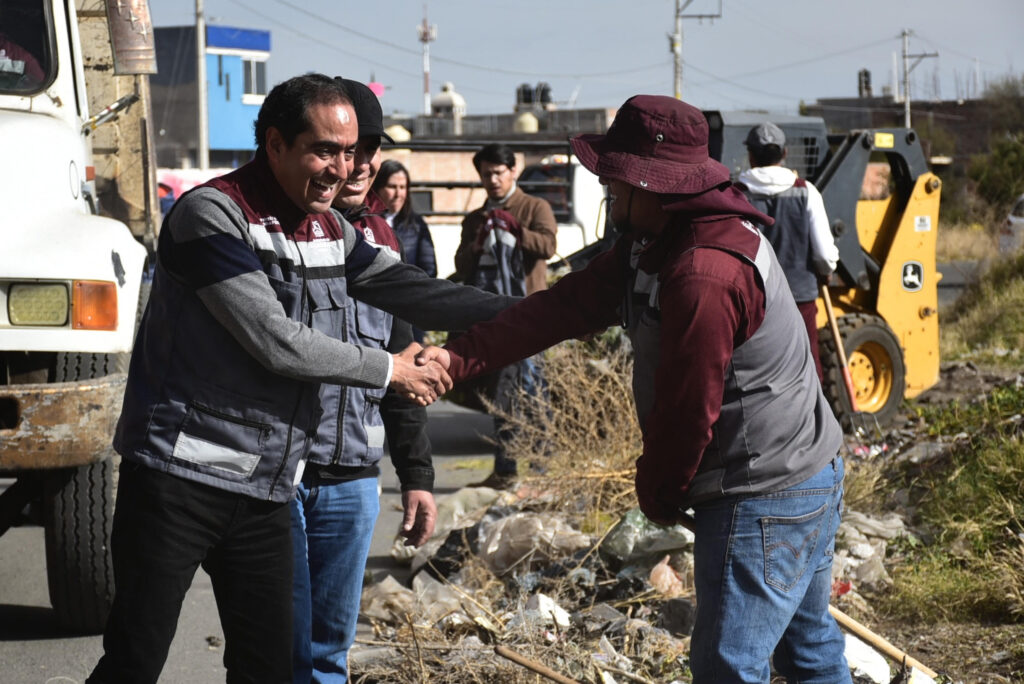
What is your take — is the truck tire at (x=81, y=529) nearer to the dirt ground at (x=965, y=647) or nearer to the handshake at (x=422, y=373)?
the handshake at (x=422, y=373)

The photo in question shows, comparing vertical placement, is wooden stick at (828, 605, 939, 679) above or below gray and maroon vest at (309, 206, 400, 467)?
below

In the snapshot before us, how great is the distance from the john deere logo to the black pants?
23.2ft

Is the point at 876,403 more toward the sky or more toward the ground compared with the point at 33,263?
more toward the ground

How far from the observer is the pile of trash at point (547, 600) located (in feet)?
13.6

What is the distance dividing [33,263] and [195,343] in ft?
5.93

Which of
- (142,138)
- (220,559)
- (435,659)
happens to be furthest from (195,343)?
(142,138)

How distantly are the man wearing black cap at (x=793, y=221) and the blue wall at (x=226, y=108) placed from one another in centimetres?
5158

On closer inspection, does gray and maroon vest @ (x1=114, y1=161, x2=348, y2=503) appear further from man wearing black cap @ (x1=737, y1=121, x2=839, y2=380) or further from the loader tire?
the loader tire

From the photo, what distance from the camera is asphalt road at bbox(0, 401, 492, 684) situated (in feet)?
15.4

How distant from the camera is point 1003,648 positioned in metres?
4.57

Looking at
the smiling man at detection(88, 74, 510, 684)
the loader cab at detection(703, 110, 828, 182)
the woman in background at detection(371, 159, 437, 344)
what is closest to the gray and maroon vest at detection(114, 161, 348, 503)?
the smiling man at detection(88, 74, 510, 684)

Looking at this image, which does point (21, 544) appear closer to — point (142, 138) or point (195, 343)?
point (142, 138)

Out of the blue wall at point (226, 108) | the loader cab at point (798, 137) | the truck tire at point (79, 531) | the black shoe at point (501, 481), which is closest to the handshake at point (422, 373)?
the truck tire at point (79, 531)

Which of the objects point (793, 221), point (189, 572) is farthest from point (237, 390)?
point (793, 221)
